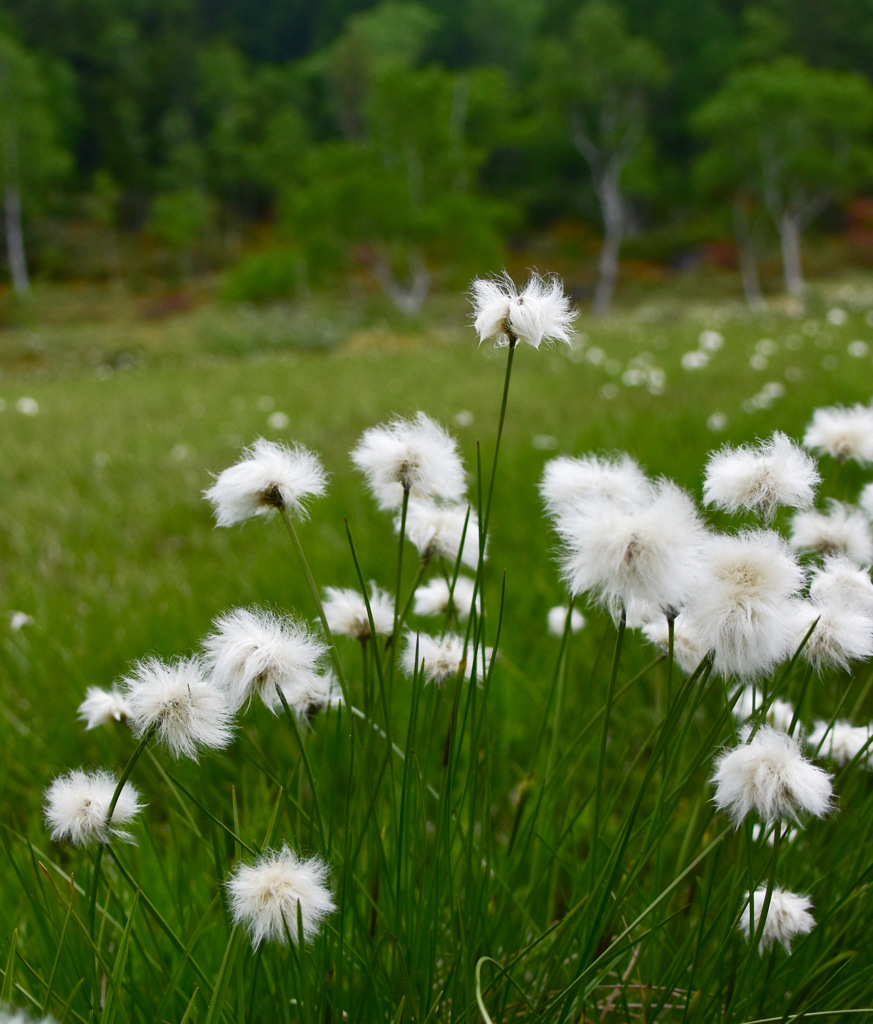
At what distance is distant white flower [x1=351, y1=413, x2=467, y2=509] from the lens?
0.94 m

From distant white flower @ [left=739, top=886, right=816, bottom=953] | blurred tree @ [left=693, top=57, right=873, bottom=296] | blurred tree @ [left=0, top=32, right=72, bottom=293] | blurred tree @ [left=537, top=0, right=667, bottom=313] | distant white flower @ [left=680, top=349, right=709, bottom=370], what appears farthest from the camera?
blurred tree @ [left=0, top=32, right=72, bottom=293]

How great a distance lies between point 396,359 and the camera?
12.0 m

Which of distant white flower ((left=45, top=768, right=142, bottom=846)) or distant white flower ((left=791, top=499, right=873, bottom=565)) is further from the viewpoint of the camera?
distant white flower ((left=791, top=499, right=873, bottom=565))

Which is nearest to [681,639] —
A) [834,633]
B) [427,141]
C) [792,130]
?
[834,633]

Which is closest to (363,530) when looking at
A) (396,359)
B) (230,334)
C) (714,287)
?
(396,359)

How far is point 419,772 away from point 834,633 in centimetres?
48

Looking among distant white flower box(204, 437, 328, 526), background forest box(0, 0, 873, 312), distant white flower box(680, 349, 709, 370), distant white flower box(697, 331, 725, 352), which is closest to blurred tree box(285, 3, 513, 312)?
background forest box(0, 0, 873, 312)

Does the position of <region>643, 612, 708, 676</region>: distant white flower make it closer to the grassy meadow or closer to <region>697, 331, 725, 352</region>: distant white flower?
the grassy meadow

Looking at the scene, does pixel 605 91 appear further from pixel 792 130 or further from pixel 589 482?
pixel 589 482

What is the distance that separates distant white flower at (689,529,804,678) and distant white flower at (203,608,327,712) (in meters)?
0.39

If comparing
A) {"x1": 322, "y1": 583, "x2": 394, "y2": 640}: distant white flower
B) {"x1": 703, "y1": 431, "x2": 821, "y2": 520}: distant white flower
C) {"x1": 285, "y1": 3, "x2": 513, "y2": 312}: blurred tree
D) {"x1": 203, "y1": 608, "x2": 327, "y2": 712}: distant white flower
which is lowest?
{"x1": 203, "y1": 608, "x2": 327, "y2": 712}: distant white flower

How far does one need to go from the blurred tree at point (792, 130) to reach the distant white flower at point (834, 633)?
114ft

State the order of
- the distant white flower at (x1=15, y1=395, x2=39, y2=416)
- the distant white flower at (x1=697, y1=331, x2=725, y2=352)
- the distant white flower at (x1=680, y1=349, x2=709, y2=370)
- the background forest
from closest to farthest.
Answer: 1. the distant white flower at (x1=680, y1=349, x2=709, y2=370)
2. the distant white flower at (x1=15, y1=395, x2=39, y2=416)
3. the distant white flower at (x1=697, y1=331, x2=725, y2=352)
4. the background forest

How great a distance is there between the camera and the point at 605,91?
36.8 meters
